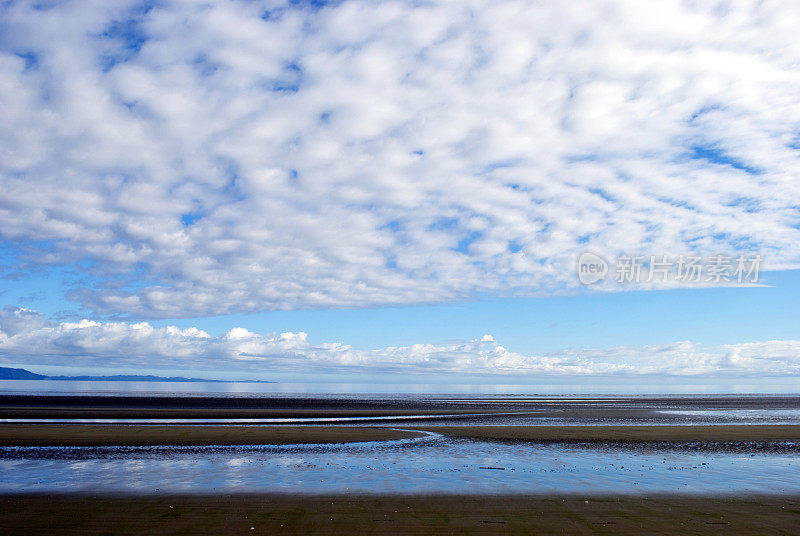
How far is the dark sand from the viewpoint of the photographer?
3148cm

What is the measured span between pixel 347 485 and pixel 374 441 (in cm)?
1447

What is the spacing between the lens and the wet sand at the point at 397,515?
46.4ft

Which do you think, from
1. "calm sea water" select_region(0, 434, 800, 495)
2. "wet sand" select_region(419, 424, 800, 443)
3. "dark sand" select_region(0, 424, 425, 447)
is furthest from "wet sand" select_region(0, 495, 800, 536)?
"wet sand" select_region(419, 424, 800, 443)

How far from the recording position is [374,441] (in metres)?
33.7

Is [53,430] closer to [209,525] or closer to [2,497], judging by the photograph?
[2,497]

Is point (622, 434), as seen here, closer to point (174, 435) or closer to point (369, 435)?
point (369, 435)

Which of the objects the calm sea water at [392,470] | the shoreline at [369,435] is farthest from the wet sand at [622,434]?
the calm sea water at [392,470]

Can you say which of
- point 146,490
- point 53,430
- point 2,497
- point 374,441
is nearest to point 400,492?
point 146,490

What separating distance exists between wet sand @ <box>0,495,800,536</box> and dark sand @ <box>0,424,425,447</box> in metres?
15.1

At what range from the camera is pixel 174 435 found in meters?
34.9

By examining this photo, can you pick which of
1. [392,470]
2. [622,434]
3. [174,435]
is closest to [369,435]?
[174,435]

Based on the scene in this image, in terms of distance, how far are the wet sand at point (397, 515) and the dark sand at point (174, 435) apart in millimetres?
15123

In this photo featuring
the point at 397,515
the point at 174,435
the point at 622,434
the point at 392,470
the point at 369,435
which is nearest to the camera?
the point at 397,515

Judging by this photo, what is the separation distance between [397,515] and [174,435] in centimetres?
2464
